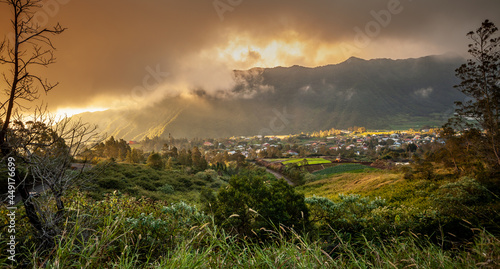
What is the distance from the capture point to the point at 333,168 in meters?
62.1

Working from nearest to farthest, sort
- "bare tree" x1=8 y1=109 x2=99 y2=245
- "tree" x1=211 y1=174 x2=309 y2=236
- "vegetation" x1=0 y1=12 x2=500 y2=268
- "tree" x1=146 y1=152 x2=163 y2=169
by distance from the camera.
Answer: "vegetation" x1=0 y1=12 x2=500 y2=268 → "bare tree" x1=8 y1=109 x2=99 y2=245 → "tree" x1=211 y1=174 x2=309 y2=236 → "tree" x1=146 y1=152 x2=163 y2=169

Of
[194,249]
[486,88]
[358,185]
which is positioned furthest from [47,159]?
[358,185]

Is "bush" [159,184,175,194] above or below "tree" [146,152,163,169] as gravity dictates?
below

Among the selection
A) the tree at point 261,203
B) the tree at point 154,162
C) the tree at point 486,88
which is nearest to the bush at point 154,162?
the tree at point 154,162

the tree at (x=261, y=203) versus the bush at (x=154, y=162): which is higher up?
the tree at (x=261, y=203)

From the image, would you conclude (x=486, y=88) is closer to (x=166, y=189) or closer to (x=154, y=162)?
(x=166, y=189)

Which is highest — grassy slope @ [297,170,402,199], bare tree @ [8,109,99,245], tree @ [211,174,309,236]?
bare tree @ [8,109,99,245]

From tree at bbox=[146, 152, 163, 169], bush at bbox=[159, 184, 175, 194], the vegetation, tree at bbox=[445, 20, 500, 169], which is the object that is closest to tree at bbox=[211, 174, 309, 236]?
the vegetation

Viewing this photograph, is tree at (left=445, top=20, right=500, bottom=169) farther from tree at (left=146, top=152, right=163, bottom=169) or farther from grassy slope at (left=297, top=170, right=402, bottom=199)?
tree at (left=146, top=152, right=163, bottom=169)

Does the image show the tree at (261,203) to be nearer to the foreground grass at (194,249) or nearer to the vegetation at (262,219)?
the vegetation at (262,219)

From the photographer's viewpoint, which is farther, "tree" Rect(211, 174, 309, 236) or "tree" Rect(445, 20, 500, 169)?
"tree" Rect(445, 20, 500, 169)

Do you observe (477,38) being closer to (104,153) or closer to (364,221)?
(364,221)

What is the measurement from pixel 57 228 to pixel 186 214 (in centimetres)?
317

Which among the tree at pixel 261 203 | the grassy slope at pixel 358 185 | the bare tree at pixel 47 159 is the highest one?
the bare tree at pixel 47 159
